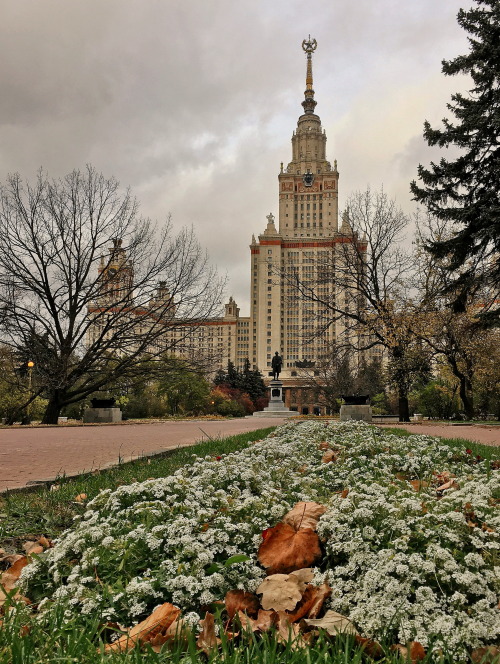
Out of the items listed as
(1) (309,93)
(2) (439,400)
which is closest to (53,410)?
(2) (439,400)

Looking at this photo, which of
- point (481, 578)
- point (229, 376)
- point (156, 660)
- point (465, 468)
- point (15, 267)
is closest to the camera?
point (156, 660)

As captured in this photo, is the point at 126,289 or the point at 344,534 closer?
the point at 344,534

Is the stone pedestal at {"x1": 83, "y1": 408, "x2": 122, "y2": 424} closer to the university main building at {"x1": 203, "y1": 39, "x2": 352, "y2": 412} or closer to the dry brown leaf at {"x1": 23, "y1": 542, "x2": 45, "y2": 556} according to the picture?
the dry brown leaf at {"x1": 23, "y1": 542, "x2": 45, "y2": 556}

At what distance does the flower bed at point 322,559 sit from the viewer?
1603 millimetres

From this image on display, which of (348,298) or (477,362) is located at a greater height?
(348,298)

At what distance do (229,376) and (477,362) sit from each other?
52.7m

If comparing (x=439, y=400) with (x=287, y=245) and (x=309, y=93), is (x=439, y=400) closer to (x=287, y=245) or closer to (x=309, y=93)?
(x=287, y=245)

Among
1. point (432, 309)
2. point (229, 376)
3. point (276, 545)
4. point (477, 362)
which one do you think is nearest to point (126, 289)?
point (432, 309)

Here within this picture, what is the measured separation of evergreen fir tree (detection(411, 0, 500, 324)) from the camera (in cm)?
1348

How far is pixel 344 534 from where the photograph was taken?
2105 mm

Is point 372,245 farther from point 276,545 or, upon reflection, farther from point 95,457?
point 276,545

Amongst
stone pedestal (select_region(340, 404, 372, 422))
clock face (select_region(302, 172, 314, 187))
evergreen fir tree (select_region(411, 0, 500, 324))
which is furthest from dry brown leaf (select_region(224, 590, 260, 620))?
clock face (select_region(302, 172, 314, 187))

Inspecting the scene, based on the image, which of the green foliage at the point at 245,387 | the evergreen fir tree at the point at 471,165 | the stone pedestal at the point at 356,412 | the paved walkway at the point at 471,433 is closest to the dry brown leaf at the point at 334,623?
the paved walkway at the point at 471,433

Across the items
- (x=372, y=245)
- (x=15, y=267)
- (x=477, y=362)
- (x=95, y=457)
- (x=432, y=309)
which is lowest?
(x=95, y=457)
